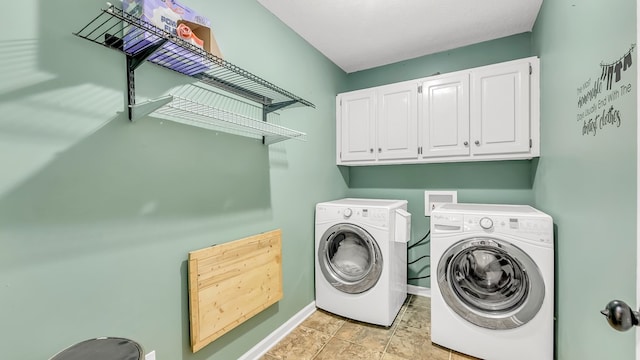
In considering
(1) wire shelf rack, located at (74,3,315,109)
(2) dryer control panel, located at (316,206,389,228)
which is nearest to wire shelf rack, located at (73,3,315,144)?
(1) wire shelf rack, located at (74,3,315,109)

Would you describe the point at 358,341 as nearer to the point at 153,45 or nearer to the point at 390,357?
the point at 390,357

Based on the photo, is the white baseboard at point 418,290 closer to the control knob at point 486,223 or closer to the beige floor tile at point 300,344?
the beige floor tile at point 300,344

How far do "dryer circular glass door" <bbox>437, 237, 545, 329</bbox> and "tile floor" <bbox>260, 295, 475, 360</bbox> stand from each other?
346mm

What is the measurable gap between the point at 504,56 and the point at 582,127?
1476 millimetres

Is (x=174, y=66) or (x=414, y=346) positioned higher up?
(x=174, y=66)

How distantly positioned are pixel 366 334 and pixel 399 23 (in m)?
2.40

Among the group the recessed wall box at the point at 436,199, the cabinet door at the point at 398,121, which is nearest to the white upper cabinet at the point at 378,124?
the cabinet door at the point at 398,121

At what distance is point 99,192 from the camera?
1058 mm

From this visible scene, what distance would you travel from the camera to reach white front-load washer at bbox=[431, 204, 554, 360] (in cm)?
158

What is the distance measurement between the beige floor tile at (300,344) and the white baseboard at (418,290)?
43.7 inches

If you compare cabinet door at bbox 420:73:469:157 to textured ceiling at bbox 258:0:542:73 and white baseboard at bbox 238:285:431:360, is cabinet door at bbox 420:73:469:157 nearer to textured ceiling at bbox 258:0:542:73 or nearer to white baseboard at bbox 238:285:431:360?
textured ceiling at bbox 258:0:542:73

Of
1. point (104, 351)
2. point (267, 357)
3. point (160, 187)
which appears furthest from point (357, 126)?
point (104, 351)

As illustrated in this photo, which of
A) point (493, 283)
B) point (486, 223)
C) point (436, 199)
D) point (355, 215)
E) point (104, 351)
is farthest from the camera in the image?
point (436, 199)

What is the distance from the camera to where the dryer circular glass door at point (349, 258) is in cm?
211
